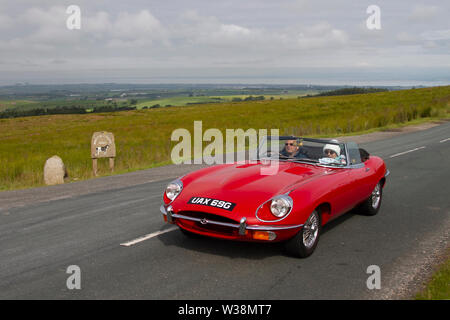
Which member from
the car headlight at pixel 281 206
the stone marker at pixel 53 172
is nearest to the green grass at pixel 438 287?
the car headlight at pixel 281 206

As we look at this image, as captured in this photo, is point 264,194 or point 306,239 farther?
point 306,239

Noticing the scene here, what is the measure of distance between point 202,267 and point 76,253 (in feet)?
5.48

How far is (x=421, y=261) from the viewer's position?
493 centimetres

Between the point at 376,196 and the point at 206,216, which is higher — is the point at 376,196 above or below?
below

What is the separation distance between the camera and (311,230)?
507cm

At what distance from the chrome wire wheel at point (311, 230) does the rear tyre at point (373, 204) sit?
2.01m

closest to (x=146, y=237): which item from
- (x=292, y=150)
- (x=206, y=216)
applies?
(x=206, y=216)

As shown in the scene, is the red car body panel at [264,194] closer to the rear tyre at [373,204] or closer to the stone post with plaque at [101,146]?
the rear tyre at [373,204]

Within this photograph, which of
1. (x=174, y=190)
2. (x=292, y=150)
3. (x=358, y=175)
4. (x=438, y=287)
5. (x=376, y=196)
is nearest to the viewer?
(x=438, y=287)

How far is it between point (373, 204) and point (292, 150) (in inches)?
69.6

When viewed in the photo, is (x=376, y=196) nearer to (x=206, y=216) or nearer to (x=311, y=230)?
(x=311, y=230)

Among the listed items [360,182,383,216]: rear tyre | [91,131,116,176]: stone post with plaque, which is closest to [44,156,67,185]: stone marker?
[91,131,116,176]: stone post with plaque

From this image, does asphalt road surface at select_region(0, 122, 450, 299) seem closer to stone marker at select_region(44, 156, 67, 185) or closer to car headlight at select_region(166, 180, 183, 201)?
car headlight at select_region(166, 180, 183, 201)

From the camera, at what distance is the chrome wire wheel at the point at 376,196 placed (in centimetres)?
693
